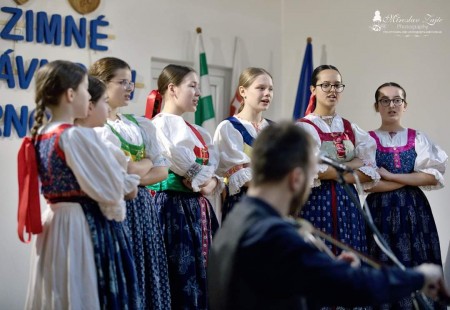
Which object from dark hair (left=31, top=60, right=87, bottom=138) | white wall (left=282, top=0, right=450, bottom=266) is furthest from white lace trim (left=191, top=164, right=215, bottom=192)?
white wall (left=282, top=0, right=450, bottom=266)

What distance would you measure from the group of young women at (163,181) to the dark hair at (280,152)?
0.84 m

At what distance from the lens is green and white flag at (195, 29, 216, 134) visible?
5.35 meters

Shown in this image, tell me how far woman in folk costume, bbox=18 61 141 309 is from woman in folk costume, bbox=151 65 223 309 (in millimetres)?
1037

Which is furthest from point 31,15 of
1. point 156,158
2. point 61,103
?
point 61,103

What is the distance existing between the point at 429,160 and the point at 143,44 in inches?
81.3

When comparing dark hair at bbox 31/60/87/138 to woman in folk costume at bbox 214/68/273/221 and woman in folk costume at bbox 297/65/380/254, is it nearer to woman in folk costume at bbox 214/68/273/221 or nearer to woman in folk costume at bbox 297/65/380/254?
woman in folk costume at bbox 214/68/273/221

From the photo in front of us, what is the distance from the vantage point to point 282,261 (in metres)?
1.76

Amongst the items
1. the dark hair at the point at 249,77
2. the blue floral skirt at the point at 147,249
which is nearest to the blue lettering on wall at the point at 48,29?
the dark hair at the point at 249,77

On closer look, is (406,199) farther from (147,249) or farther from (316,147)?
(147,249)

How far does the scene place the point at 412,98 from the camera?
5414 mm

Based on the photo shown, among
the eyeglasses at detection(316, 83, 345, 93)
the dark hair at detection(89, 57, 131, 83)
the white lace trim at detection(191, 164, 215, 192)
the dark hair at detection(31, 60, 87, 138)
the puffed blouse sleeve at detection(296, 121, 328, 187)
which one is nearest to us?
the dark hair at detection(31, 60, 87, 138)

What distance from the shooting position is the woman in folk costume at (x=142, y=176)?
334 centimetres

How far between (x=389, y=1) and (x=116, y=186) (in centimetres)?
367

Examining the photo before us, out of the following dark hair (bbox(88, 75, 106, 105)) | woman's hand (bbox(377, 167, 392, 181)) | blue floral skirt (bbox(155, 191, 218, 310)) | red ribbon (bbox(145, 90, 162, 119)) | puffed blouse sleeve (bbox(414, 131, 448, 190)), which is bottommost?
blue floral skirt (bbox(155, 191, 218, 310))
